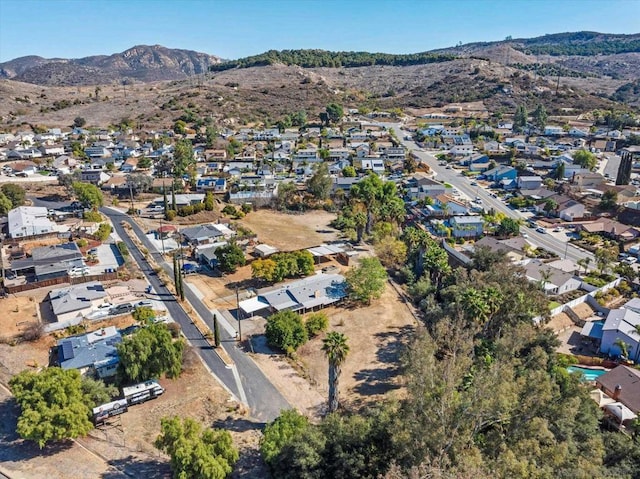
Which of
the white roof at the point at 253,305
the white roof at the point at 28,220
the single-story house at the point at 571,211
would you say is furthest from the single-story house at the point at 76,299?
the single-story house at the point at 571,211

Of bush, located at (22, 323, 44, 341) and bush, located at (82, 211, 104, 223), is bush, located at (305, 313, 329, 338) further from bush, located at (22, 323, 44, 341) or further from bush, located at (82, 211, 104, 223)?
bush, located at (82, 211, 104, 223)

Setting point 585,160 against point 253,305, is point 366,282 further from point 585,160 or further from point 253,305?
point 585,160

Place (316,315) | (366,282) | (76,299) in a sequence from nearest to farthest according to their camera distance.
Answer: (316,315) → (76,299) → (366,282)

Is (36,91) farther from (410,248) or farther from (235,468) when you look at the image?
(235,468)

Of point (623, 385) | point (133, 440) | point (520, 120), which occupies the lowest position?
point (133, 440)

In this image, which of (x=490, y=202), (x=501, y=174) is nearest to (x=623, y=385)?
(x=490, y=202)

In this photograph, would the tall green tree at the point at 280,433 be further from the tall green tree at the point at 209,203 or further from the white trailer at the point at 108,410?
the tall green tree at the point at 209,203
